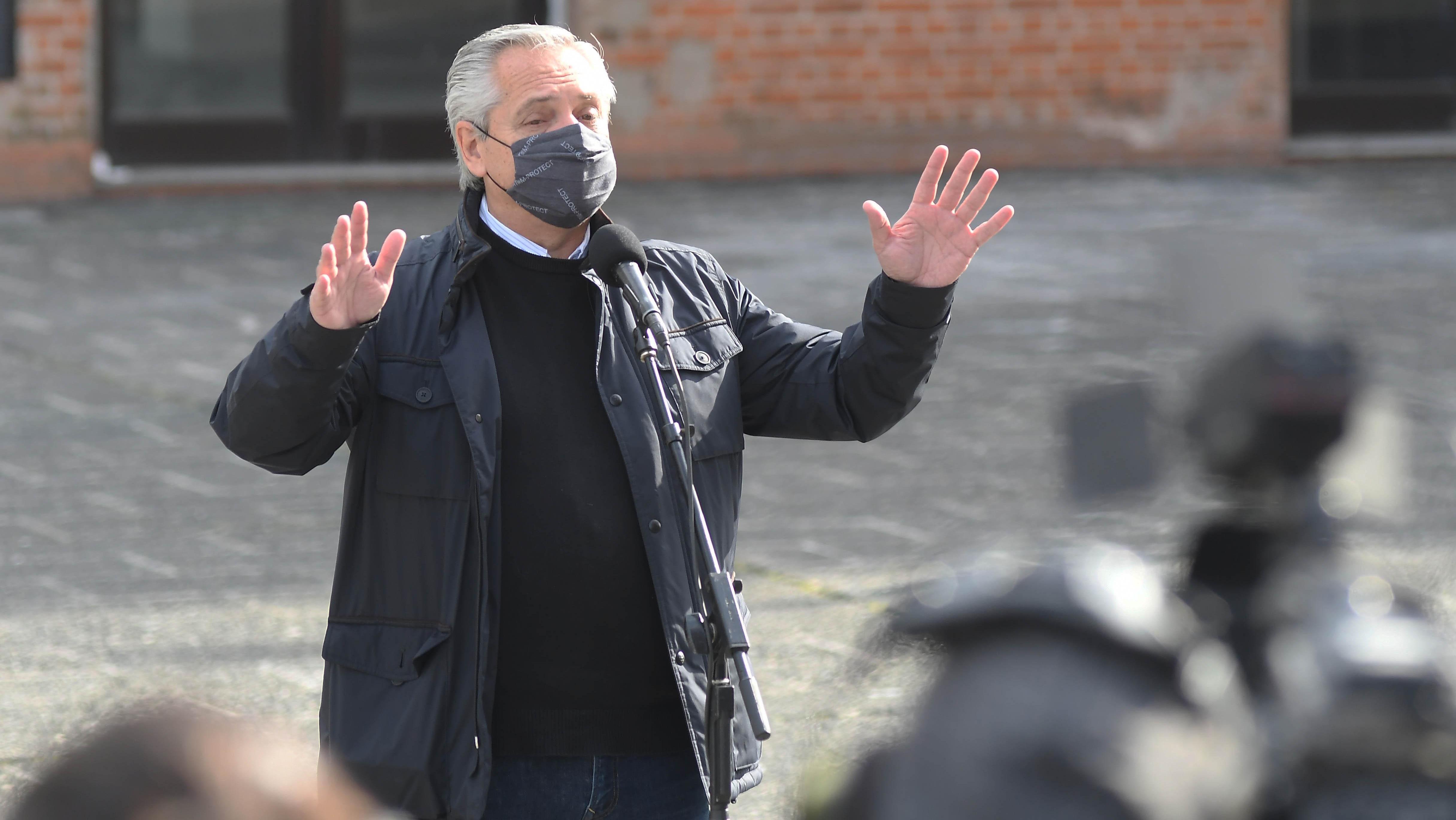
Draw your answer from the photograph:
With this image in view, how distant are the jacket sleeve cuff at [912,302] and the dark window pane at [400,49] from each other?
10.2 meters

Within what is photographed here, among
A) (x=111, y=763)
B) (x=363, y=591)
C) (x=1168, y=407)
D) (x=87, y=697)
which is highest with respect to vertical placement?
(x=1168, y=407)

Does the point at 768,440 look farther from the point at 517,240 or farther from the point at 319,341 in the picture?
the point at 319,341

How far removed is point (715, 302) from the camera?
311cm

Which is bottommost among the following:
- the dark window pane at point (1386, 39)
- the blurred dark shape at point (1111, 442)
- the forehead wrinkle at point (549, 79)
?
the blurred dark shape at point (1111, 442)

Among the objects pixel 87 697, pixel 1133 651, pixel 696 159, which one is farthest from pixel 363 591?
pixel 696 159

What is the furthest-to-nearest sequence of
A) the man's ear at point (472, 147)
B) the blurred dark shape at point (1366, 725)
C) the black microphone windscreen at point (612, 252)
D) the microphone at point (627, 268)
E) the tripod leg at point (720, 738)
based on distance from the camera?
the man's ear at point (472, 147) < the black microphone windscreen at point (612, 252) < the microphone at point (627, 268) < the tripod leg at point (720, 738) < the blurred dark shape at point (1366, 725)

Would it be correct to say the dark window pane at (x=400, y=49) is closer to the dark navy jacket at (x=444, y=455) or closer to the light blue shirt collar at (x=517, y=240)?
the light blue shirt collar at (x=517, y=240)

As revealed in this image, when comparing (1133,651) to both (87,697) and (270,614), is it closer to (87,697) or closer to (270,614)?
(87,697)

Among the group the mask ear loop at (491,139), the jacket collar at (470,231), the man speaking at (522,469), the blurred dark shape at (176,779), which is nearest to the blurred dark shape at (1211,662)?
the blurred dark shape at (176,779)

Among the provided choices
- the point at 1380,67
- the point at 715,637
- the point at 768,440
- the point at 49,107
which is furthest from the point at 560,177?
the point at 1380,67

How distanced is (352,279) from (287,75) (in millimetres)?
10659

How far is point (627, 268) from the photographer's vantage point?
269 cm

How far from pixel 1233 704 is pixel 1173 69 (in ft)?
40.0

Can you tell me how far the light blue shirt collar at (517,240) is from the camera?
9.83ft
